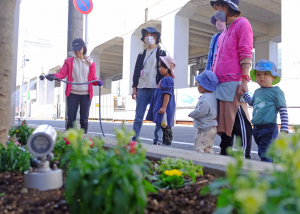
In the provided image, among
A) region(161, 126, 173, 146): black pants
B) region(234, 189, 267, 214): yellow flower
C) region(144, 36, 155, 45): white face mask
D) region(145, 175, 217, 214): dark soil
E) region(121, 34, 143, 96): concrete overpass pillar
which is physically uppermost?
region(121, 34, 143, 96): concrete overpass pillar

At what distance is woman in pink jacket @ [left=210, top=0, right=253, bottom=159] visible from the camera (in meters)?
3.16

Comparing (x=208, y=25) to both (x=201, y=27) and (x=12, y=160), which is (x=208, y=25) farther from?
(x=12, y=160)

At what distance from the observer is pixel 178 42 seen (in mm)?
16625

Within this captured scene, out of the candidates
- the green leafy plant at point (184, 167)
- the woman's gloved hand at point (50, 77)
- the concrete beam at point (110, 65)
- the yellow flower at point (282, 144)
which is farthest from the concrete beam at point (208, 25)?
the yellow flower at point (282, 144)

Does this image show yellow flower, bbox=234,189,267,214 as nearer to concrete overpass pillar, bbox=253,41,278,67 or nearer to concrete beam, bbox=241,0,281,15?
concrete beam, bbox=241,0,281,15

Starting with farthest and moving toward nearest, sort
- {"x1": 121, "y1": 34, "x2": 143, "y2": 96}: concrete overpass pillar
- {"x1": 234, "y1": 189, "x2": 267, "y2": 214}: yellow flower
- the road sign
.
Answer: {"x1": 121, "y1": 34, "x2": 143, "y2": 96}: concrete overpass pillar → the road sign → {"x1": 234, "y1": 189, "x2": 267, "y2": 214}: yellow flower

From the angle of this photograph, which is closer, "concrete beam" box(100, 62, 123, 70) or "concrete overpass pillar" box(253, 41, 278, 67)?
"concrete overpass pillar" box(253, 41, 278, 67)

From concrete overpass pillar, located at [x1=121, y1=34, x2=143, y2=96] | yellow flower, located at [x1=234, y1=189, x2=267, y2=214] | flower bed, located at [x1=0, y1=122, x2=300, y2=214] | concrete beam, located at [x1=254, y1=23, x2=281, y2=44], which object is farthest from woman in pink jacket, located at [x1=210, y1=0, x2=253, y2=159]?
concrete beam, located at [x1=254, y1=23, x2=281, y2=44]

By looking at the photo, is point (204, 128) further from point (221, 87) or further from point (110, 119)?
point (110, 119)

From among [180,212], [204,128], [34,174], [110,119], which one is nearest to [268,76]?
[204,128]

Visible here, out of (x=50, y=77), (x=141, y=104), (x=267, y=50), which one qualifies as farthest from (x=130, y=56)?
(x=50, y=77)

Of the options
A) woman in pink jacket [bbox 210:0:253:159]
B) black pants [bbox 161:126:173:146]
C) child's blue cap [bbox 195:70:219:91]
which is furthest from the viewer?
black pants [bbox 161:126:173:146]

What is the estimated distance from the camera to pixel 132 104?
20.0m

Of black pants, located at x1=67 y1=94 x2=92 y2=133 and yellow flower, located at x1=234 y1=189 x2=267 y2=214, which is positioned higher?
black pants, located at x1=67 y1=94 x2=92 y2=133
